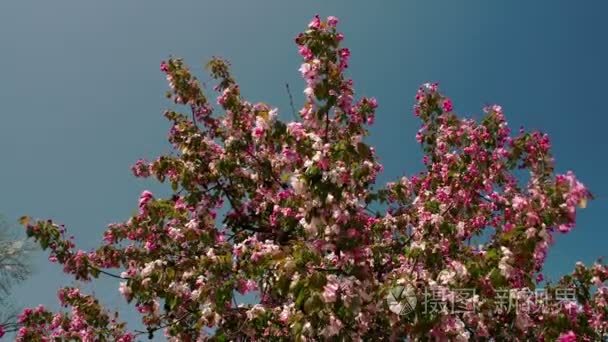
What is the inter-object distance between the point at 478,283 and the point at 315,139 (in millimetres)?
2821

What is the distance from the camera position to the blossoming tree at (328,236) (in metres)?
6.20

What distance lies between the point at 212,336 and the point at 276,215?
8.79ft

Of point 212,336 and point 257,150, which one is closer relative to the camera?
point 212,336

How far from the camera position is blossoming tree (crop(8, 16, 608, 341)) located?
6.20 metres

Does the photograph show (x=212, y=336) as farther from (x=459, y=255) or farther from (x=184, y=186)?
(x=459, y=255)

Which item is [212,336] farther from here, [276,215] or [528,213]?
[528,213]

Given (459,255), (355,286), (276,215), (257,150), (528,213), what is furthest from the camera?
(257,150)

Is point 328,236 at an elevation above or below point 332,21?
below

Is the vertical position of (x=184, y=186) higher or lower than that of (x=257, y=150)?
lower

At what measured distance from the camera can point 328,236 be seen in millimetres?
7062

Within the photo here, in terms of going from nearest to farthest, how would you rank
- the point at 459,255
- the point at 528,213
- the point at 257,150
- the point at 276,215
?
the point at 528,213 < the point at 459,255 < the point at 276,215 < the point at 257,150

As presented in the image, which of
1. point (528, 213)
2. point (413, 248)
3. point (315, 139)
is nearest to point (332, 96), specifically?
point (315, 139)

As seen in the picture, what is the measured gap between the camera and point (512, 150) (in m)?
10.8

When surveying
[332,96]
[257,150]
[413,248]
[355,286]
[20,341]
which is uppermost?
[257,150]
